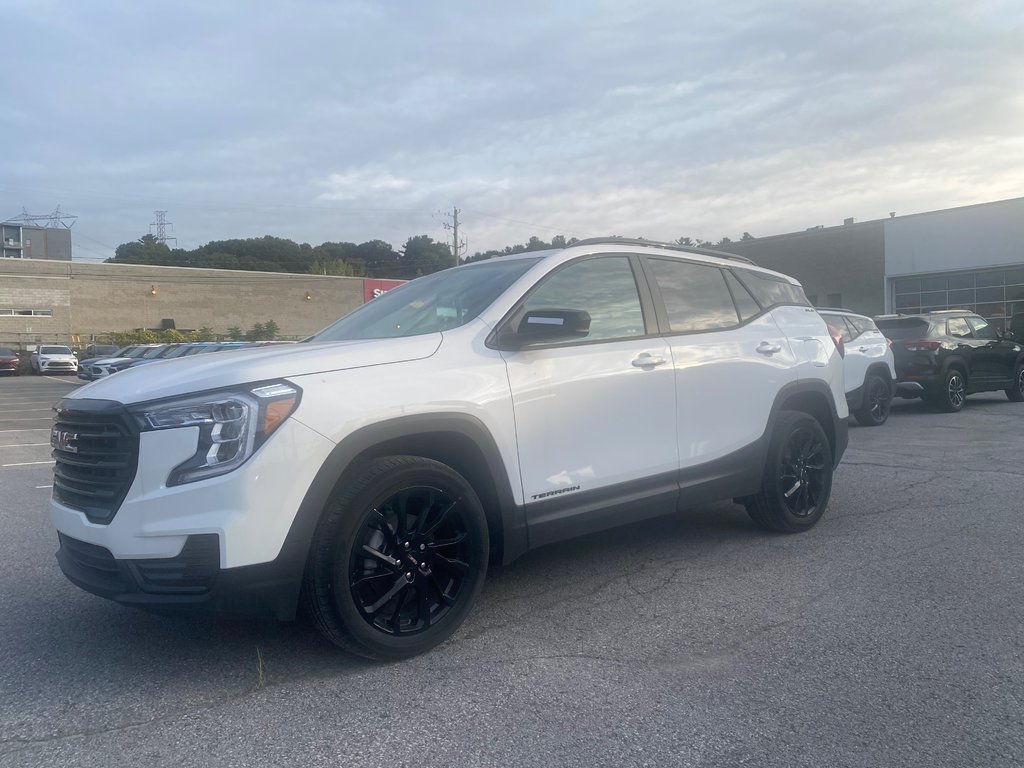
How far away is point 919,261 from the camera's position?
32969 mm

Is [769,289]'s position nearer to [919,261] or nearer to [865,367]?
[865,367]

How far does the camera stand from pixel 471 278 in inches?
201

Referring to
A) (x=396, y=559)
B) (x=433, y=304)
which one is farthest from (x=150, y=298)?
(x=396, y=559)

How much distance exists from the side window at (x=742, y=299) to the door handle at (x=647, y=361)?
1.11 meters

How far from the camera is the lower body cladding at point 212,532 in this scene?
3352 mm

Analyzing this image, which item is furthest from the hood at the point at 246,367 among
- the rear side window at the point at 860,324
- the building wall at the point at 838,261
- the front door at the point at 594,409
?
the building wall at the point at 838,261

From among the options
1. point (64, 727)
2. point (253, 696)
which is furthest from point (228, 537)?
point (64, 727)

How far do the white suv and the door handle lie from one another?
3cm

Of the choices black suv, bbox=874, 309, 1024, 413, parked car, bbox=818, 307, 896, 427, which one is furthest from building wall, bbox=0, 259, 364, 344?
parked car, bbox=818, 307, 896, 427

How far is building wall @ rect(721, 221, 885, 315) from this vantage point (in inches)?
1364

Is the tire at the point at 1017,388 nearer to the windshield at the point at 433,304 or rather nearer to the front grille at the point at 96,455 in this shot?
the windshield at the point at 433,304

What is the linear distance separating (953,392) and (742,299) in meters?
9.92

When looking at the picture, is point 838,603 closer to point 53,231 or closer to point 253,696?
point 253,696

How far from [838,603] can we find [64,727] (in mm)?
3601
